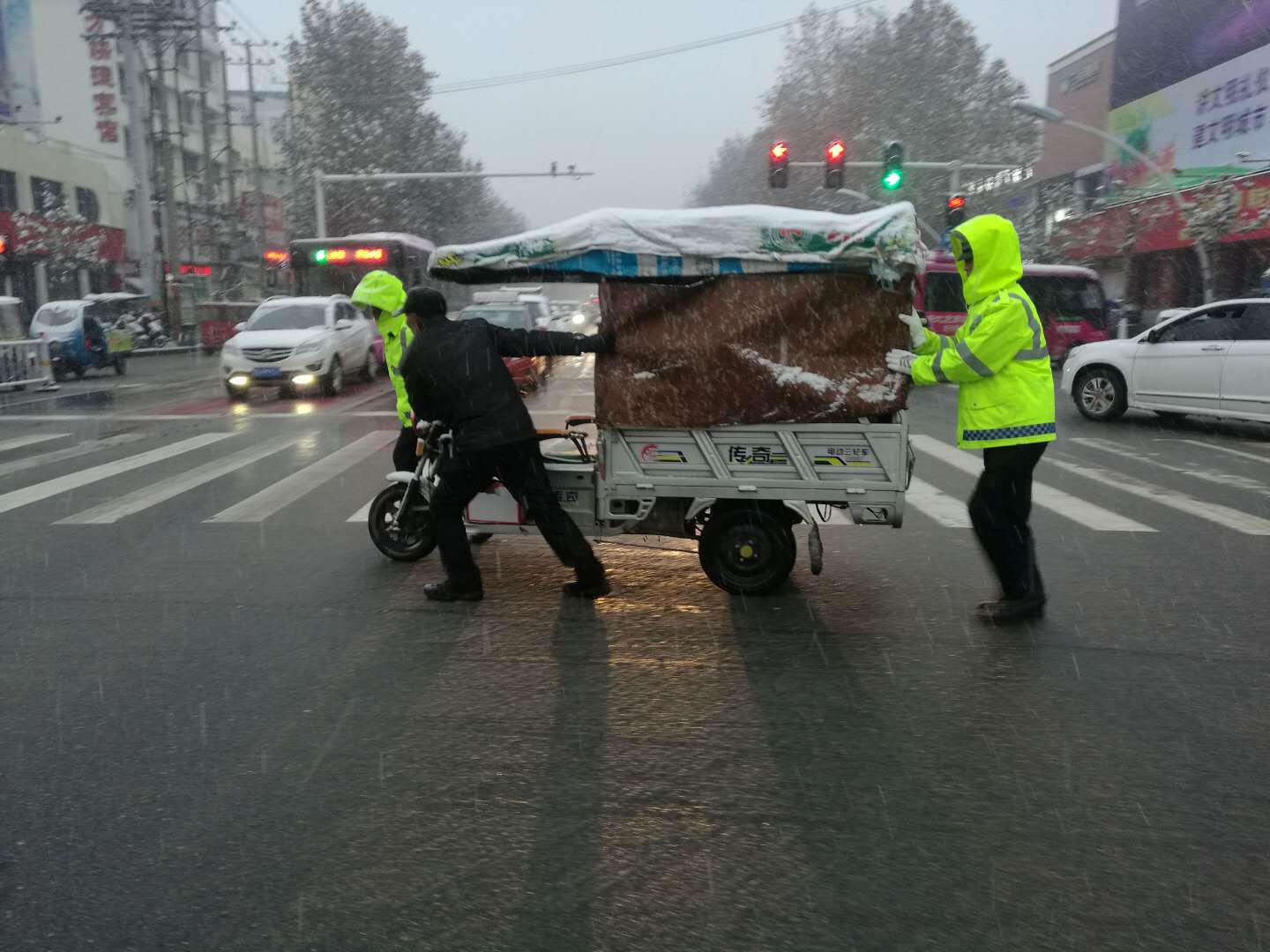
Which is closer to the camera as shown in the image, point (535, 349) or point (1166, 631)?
point (1166, 631)

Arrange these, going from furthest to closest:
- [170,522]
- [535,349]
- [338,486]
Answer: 1. [338,486]
2. [170,522]
3. [535,349]

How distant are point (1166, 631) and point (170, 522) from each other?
6.68 m

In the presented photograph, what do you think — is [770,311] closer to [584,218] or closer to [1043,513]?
[584,218]

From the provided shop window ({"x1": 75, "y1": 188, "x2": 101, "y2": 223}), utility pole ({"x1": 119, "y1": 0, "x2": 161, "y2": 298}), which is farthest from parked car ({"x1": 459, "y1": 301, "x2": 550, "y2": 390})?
shop window ({"x1": 75, "y1": 188, "x2": 101, "y2": 223})

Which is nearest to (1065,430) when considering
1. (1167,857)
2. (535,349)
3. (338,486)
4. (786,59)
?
(338,486)

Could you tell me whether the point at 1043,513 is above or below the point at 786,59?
below

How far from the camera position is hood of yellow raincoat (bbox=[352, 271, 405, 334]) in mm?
7180

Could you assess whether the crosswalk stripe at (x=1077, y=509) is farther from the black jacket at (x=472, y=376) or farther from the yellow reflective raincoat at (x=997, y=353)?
the black jacket at (x=472, y=376)

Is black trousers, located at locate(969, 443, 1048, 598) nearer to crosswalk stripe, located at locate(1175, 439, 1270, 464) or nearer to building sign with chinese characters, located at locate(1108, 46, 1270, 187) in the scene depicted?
crosswalk stripe, located at locate(1175, 439, 1270, 464)

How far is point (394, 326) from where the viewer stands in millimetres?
7445

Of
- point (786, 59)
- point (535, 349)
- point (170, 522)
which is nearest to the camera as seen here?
point (535, 349)

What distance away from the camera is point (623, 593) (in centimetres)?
642

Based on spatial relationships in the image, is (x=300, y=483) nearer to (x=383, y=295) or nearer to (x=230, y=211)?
(x=383, y=295)

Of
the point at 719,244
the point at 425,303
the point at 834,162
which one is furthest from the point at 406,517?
the point at 834,162
